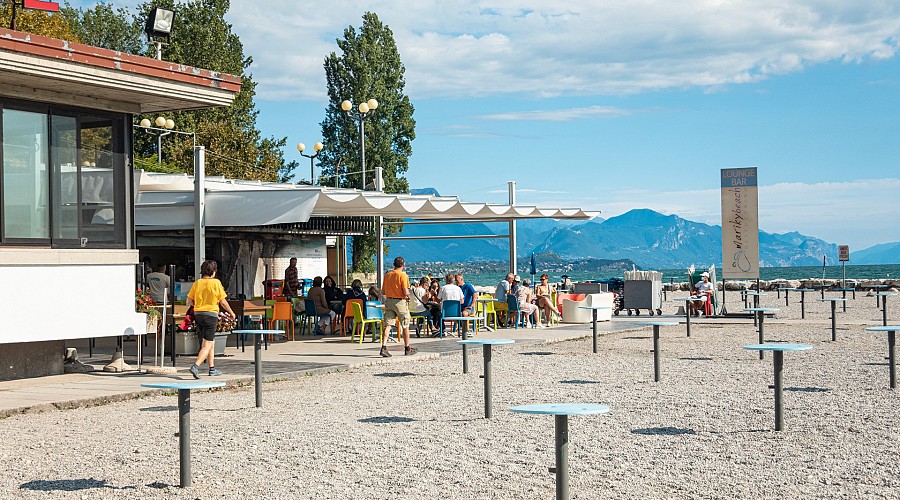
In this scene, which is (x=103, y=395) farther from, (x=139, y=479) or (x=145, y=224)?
→ (x=145, y=224)

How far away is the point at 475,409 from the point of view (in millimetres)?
9680

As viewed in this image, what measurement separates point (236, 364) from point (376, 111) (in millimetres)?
35118

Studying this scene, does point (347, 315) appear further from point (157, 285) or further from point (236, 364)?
point (236, 364)

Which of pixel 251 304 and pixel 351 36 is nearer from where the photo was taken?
pixel 251 304

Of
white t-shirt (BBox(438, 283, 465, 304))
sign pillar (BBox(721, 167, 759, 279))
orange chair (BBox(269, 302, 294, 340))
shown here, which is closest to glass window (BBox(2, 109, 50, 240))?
orange chair (BBox(269, 302, 294, 340))

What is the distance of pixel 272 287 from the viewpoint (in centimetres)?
2472

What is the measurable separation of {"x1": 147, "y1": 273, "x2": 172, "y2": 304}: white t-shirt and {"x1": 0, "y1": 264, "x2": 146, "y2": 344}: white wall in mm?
2378

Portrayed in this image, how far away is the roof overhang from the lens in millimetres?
11039

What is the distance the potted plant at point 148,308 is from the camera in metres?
Result: 13.2

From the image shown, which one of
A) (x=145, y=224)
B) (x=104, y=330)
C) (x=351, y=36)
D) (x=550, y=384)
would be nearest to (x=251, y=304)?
(x=145, y=224)

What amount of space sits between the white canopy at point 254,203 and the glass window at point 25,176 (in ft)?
5.17

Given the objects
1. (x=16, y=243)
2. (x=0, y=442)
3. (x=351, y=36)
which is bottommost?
(x=0, y=442)

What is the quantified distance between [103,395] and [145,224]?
5.57 meters

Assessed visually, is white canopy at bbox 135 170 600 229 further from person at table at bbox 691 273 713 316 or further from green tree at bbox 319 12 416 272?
green tree at bbox 319 12 416 272
